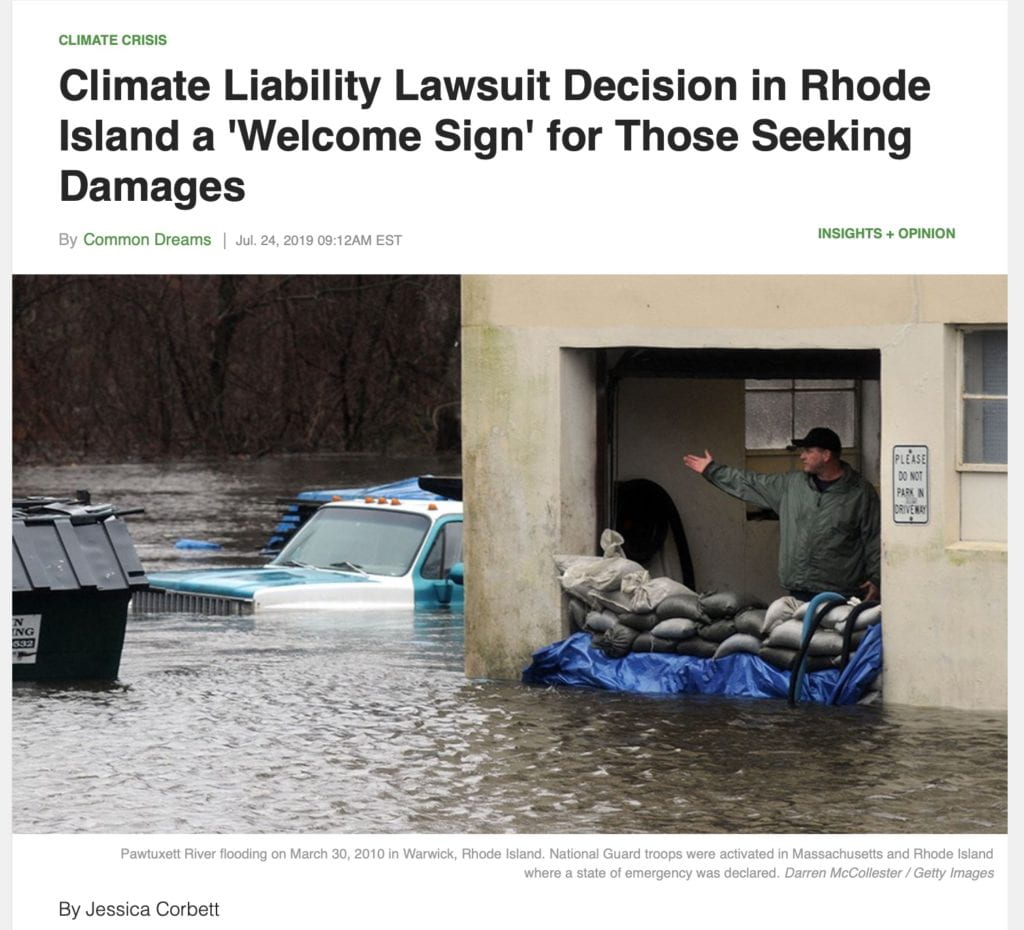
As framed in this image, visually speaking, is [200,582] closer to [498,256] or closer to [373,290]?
[498,256]

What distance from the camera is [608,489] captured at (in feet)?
51.6

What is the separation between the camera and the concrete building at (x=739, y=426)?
45.4ft

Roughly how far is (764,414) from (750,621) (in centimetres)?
340

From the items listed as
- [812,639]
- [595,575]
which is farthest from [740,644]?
[595,575]

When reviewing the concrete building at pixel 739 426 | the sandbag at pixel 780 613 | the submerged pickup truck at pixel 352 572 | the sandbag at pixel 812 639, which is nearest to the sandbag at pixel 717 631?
the sandbag at pixel 780 613

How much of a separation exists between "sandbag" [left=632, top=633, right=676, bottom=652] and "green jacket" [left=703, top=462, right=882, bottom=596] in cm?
78

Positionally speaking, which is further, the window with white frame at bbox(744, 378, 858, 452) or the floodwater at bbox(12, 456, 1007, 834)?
the window with white frame at bbox(744, 378, 858, 452)

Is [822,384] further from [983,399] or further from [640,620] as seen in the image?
[983,399]

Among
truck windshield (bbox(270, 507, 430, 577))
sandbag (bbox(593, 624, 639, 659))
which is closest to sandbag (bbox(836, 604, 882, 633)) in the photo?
sandbag (bbox(593, 624, 639, 659))

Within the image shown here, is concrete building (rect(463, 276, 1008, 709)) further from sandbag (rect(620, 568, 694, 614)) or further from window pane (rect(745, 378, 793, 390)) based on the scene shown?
sandbag (rect(620, 568, 694, 614))

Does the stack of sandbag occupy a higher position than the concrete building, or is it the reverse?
the concrete building

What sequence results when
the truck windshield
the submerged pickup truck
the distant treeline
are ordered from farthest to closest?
the distant treeline < the truck windshield < the submerged pickup truck

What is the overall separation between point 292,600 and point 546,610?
4.11 meters

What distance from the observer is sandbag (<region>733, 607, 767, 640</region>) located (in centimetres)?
1441
